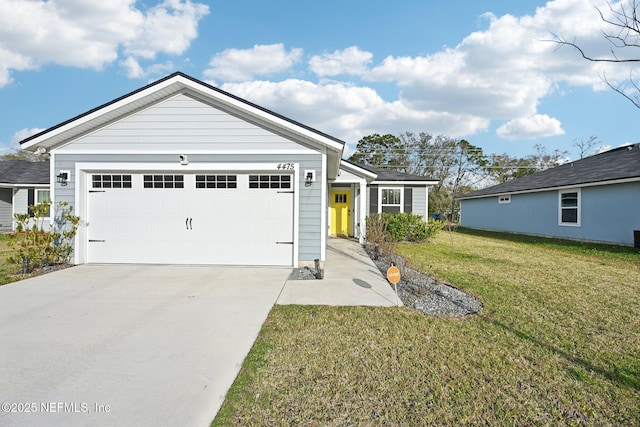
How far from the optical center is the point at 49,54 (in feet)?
41.7

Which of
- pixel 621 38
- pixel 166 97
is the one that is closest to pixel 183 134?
pixel 166 97

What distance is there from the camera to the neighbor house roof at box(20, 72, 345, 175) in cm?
678

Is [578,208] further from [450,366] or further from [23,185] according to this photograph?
[23,185]

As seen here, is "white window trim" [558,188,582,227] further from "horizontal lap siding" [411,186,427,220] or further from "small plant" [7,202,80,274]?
"small plant" [7,202,80,274]

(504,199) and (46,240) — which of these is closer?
(46,240)

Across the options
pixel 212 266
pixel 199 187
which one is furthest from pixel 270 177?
pixel 212 266

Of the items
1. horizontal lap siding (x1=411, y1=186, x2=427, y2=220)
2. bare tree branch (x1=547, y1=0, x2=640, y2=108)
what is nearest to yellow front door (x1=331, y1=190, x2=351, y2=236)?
horizontal lap siding (x1=411, y1=186, x2=427, y2=220)

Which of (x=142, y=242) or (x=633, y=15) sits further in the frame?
(x=142, y=242)

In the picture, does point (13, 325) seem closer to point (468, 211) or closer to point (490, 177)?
point (468, 211)

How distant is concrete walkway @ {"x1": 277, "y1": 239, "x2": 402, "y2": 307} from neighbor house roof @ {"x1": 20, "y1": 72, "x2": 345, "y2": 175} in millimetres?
2857

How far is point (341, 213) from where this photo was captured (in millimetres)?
14188

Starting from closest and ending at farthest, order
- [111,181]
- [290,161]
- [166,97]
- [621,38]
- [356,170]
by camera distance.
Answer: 1. [621,38]
2. [290,161]
3. [166,97]
4. [111,181]
5. [356,170]

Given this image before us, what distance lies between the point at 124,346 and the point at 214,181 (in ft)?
15.0

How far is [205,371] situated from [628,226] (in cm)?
1549
